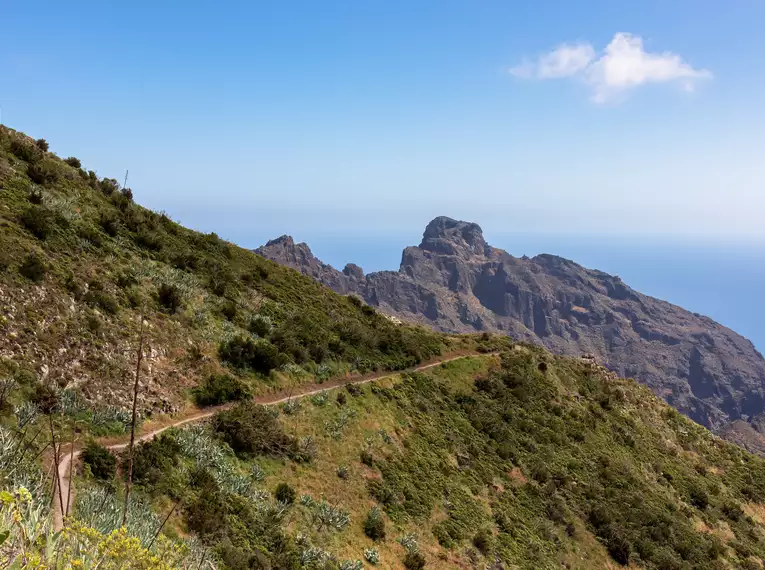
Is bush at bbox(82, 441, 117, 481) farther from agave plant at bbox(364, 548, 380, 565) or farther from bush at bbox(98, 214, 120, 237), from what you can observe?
bush at bbox(98, 214, 120, 237)

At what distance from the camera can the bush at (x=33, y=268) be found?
18688 millimetres

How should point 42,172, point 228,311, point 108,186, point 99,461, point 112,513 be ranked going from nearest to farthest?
point 112,513
point 99,461
point 42,172
point 228,311
point 108,186

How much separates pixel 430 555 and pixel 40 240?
77.0ft

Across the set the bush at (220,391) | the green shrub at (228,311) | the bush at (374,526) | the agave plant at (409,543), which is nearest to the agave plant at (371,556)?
the bush at (374,526)

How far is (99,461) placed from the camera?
45.1 ft

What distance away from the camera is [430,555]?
2034cm

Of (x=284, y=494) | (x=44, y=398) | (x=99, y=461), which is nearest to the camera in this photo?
(x=99, y=461)

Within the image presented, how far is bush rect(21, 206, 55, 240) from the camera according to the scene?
21.5m

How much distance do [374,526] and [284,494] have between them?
440cm

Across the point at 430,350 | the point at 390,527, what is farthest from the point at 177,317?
the point at 430,350

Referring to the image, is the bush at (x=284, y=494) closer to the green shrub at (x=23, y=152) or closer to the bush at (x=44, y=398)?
the bush at (x=44, y=398)

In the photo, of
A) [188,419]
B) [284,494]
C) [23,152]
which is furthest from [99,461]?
[23,152]

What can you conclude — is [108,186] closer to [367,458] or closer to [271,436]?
[271,436]

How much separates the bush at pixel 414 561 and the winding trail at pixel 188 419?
32.6ft
